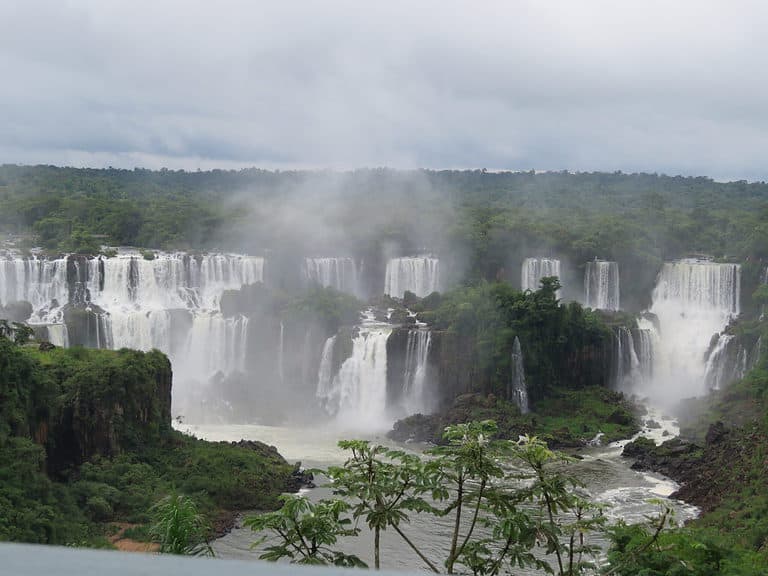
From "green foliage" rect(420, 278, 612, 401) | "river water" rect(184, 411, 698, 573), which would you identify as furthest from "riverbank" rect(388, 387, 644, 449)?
"green foliage" rect(420, 278, 612, 401)

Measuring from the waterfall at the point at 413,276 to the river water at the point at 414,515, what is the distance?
14607 millimetres

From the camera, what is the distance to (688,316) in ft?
153

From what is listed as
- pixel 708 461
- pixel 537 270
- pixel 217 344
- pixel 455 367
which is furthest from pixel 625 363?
pixel 217 344

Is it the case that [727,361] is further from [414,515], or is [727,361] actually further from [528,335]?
[414,515]

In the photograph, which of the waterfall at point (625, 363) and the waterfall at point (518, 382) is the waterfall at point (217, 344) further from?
the waterfall at point (625, 363)

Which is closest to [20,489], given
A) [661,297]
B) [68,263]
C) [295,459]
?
[295,459]

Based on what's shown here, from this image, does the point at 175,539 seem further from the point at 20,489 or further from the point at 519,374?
the point at 519,374

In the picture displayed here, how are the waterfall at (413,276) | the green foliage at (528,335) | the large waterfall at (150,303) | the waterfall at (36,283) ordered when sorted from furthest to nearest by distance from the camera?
1. the waterfall at (413,276)
2. the waterfall at (36,283)
3. the large waterfall at (150,303)
4. the green foliage at (528,335)

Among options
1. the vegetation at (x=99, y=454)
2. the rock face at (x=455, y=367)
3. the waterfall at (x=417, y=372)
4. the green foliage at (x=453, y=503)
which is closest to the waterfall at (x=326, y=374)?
the rock face at (x=455, y=367)

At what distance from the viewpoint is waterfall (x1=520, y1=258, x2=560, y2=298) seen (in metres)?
50.8

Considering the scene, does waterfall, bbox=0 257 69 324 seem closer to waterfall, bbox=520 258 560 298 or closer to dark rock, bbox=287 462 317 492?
dark rock, bbox=287 462 317 492

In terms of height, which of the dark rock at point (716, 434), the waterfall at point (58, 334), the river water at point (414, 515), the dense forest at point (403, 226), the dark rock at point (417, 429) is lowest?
the river water at point (414, 515)

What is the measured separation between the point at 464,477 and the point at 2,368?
1784cm

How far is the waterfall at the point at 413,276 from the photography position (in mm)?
50844
